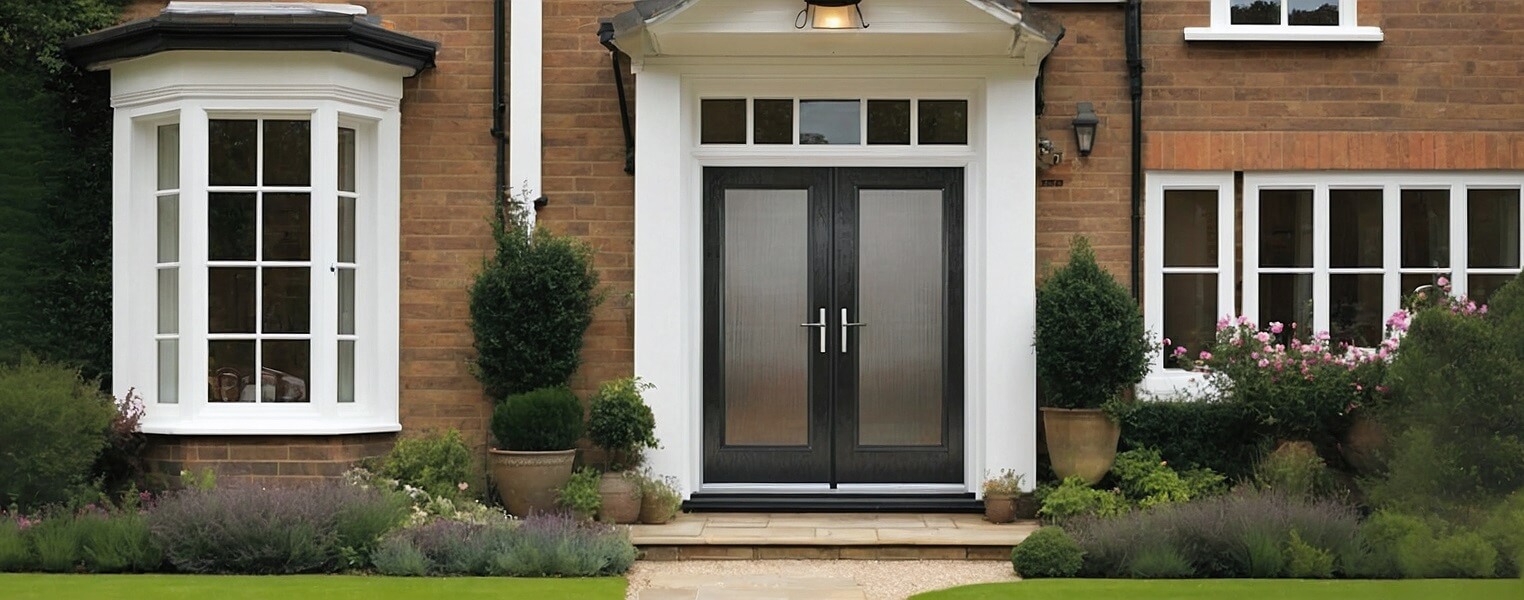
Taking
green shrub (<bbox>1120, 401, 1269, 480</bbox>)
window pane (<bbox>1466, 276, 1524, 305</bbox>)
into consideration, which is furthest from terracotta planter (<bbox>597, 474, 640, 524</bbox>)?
window pane (<bbox>1466, 276, 1524, 305</bbox>)

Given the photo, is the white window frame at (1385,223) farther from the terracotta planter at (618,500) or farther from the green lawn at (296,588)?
the green lawn at (296,588)

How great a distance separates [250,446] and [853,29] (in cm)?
438

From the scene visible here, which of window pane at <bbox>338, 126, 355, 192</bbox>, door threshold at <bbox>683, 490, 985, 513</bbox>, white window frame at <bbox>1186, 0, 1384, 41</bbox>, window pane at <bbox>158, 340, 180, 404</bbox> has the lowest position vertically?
door threshold at <bbox>683, 490, 985, 513</bbox>

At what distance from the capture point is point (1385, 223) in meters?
10.3

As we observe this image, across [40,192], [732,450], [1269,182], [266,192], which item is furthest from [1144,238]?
[40,192]

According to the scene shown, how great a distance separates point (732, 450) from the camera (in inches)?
409

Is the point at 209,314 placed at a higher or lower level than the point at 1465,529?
higher

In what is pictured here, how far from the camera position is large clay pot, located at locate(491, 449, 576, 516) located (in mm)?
9492

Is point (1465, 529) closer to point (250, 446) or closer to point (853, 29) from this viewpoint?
point (853, 29)

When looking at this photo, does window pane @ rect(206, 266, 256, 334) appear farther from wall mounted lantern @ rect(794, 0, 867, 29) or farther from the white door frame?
wall mounted lantern @ rect(794, 0, 867, 29)

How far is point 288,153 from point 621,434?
2.67 metres

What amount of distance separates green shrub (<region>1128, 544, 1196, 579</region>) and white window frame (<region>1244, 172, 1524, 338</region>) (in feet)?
8.67

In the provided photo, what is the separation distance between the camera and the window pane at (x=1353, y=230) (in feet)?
34.0

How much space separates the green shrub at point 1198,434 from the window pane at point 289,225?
16.7ft
